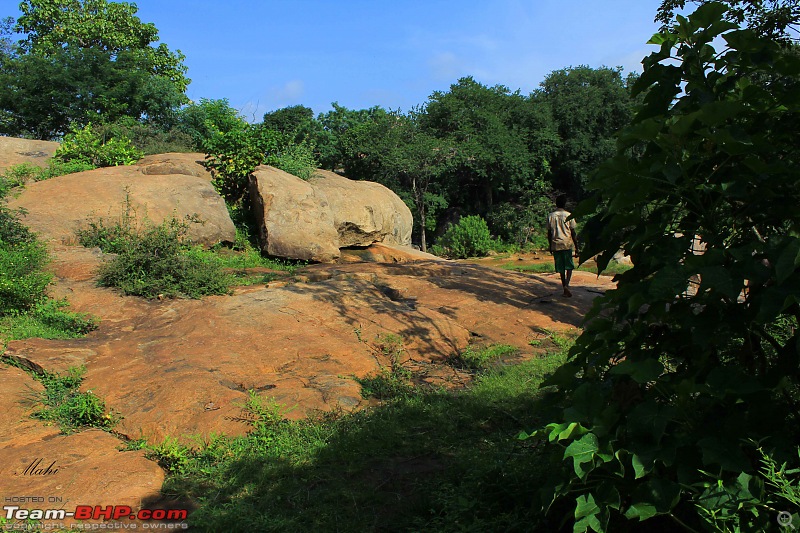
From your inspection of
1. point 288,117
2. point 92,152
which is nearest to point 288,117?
point 288,117

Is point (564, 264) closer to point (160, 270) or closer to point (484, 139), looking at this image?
point (160, 270)

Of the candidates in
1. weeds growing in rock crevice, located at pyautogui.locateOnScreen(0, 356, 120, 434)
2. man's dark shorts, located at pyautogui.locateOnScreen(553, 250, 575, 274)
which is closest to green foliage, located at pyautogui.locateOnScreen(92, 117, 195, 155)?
man's dark shorts, located at pyautogui.locateOnScreen(553, 250, 575, 274)

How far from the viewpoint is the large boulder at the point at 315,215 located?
10203mm

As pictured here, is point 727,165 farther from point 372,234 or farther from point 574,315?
point 372,234

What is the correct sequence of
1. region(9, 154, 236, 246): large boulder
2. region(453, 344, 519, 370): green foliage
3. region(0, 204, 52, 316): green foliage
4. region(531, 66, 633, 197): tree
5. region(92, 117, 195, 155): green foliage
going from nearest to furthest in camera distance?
region(0, 204, 52, 316): green foliage
region(453, 344, 519, 370): green foliage
region(9, 154, 236, 246): large boulder
region(92, 117, 195, 155): green foliage
region(531, 66, 633, 197): tree

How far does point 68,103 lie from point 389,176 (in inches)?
423

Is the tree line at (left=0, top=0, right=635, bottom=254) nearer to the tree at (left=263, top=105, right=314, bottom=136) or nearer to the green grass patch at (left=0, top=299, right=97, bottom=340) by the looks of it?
the tree at (left=263, top=105, right=314, bottom=136)

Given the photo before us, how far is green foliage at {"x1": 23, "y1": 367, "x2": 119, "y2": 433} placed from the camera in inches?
172

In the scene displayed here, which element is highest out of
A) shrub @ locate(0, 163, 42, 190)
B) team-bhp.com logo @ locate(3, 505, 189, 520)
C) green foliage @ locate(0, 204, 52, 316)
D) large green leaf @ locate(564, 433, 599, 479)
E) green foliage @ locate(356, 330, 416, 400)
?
shrub @ locate(0, 163, 42, 190)

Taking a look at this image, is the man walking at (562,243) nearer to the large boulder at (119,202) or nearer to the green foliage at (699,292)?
the large boulder at (119,202)

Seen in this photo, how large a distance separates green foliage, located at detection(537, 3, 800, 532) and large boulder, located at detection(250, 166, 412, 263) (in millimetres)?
8473

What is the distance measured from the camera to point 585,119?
22500 millimetres

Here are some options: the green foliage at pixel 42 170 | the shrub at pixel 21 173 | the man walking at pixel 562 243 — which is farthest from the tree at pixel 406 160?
the shrub at pixel 21 173

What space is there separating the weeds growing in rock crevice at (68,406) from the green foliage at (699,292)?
3.68 m
